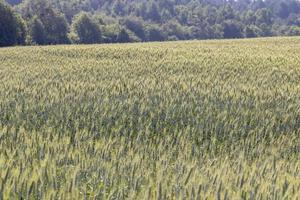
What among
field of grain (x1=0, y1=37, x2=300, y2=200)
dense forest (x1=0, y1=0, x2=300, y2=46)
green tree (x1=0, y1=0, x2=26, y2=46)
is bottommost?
dense forest (x1=0, y1=0, x2=300, y2=46)

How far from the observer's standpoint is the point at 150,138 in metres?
7.53

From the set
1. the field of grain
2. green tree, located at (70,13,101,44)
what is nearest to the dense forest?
green tree, located at (70,13,101,44)

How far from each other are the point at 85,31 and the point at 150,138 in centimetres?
7520

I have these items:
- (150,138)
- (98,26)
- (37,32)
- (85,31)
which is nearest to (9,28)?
(37,32)

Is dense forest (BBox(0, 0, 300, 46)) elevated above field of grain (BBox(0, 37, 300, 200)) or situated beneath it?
situated beneath

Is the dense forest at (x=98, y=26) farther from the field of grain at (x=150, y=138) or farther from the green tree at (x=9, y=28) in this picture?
the field of grain at (x=150, y=138)

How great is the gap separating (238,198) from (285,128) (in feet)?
17.9

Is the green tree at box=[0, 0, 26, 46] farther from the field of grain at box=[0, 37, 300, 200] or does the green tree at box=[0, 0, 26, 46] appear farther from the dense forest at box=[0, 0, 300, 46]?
the field of grain at box=[0, 37, 300, 200]

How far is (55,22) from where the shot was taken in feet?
244

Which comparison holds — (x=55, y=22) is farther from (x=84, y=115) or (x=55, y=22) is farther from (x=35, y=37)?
(x=84, y=115)

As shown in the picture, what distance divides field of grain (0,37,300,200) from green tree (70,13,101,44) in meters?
62.9

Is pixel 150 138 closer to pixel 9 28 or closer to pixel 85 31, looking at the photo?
pixel 9 28

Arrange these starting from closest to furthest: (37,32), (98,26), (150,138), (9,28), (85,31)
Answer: (150,138) → (9,28) → (37,32) → (85,31) → (98,26)

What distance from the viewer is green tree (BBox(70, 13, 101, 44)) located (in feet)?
263
